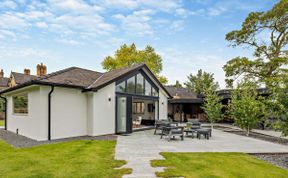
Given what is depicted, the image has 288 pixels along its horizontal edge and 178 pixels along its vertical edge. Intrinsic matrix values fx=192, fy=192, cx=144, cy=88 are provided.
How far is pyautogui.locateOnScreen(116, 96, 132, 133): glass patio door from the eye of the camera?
484 inches

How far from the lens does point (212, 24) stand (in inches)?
630

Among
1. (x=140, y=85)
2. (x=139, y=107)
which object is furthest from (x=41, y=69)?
(x=140, y=85)

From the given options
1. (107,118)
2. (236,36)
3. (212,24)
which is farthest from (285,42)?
(107,118)

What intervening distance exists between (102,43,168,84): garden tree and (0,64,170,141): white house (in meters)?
16.7

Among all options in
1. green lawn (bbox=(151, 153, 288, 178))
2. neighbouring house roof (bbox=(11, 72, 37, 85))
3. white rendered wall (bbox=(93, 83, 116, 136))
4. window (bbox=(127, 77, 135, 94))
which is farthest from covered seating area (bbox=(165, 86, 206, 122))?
neighbouring house roof (bbox=(11, 72, 37, 85))

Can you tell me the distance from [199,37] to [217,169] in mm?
14399

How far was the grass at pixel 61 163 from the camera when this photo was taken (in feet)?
16.2

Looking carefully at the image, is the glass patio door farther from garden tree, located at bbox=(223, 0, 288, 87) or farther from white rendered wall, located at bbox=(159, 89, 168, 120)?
garden tree, located at bbox=(223, 0, 288, 87)

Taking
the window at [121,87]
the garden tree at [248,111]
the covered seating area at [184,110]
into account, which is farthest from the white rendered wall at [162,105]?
the garden tree at [248,111]

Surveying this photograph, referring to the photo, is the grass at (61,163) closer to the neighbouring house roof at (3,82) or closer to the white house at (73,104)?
the white house at (73,104)

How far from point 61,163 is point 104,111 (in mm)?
5886

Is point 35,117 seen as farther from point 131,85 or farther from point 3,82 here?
point 3,82

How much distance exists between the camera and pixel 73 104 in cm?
1082

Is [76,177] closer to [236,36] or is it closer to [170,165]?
[170,165]
